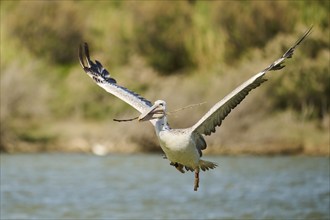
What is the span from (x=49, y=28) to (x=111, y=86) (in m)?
36.4

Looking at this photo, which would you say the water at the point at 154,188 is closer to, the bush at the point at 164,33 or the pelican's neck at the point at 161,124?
the bush at the point at 164,33

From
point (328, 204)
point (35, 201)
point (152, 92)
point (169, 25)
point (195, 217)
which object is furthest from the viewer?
point (169, 25)

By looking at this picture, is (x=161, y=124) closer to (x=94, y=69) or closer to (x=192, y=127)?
(x=192, y=127)

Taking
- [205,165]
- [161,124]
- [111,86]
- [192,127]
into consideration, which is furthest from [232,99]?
[111,86]

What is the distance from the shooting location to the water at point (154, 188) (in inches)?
946

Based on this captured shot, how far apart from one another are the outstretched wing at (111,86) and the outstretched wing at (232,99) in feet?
2.52

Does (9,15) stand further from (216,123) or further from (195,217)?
(216,123)

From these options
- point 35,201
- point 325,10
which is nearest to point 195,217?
point 35,201

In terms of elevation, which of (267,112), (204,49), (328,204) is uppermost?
(204,49)

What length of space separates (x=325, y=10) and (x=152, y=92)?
6.77 m

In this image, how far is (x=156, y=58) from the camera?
44.2 metres

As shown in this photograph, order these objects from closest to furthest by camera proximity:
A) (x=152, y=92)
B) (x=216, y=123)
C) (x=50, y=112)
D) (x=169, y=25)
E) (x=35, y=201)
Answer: (x=216, y=123)
(x=35, y=201)
(x=152, y=92)
(x=50, y=112)
(x=169, y=25)

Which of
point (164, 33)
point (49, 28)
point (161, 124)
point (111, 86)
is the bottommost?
point (161, 124)

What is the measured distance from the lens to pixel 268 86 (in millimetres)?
35656
